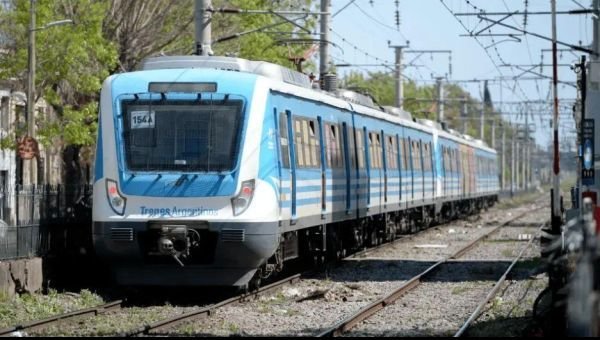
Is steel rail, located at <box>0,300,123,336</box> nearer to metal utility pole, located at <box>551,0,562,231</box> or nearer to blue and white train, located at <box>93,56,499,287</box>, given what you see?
blue and white train, located at <box>93,56,499,287</box>

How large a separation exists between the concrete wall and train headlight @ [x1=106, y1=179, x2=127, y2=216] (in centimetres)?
176

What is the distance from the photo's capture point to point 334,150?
73.6ft

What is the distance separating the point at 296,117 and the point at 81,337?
293 inches

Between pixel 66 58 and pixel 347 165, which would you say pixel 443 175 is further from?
pixel 347 165

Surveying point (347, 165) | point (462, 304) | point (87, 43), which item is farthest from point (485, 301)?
point (87, 43)

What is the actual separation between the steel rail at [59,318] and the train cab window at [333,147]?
6214mm

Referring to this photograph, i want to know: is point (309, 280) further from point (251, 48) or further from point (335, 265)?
point (251, 48)

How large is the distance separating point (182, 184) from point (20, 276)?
9.19 ft

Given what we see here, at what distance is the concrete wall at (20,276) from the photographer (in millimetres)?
17281

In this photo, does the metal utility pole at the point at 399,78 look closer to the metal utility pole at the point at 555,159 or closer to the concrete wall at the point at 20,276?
the metal utility pole at the point at 555,159

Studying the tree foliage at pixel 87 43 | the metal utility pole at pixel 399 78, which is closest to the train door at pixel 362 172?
the tree foliage at pixel 87 43

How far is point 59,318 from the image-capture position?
1464 cm

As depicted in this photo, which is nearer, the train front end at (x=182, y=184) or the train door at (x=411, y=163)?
the train front end at (x=182, y=184)

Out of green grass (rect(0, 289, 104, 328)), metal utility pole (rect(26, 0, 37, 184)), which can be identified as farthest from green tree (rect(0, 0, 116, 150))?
green grass (rect(0, 289, 104, 328))
